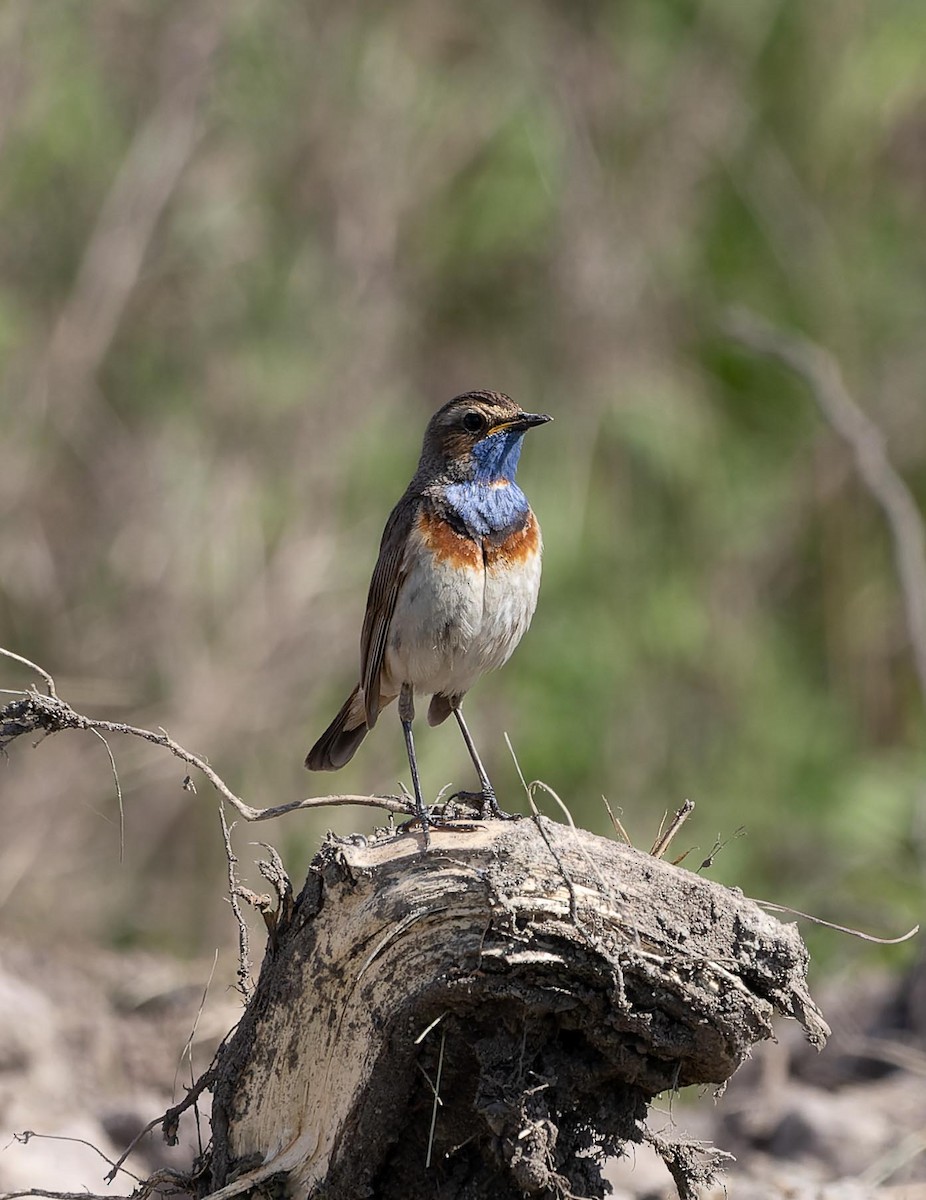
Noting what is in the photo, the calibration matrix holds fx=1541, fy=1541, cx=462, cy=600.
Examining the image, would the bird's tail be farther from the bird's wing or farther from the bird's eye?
the bird's eye

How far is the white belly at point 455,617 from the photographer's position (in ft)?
14.1

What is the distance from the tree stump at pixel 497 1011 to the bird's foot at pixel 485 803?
1.20 feet

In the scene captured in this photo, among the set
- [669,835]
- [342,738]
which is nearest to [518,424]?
[342,738]

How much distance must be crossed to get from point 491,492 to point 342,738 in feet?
2.92

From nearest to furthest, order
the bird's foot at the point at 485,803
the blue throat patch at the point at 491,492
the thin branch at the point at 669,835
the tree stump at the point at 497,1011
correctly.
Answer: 1. the tree stump at the point at 497,1011
2. the thin branch at the point at 669,835
3. the bird's foot at the point at 485,803
4. the blue throat patch at the point at 491,492

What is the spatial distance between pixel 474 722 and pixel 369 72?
3846mm

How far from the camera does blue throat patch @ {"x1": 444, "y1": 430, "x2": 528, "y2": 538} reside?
4.44 meters

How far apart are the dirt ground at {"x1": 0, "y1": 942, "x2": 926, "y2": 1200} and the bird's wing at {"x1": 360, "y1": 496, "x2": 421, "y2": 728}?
104 cm

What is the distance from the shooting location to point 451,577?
14.1ft

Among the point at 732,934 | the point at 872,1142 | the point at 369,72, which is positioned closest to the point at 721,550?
the point at 369,72

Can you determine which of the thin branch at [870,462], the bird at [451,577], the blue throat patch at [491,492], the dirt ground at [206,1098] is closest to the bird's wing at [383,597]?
the bird at [451,577]

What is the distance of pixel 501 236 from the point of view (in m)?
9.06

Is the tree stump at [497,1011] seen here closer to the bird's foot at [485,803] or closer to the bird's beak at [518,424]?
the bird's foot at [485,803]

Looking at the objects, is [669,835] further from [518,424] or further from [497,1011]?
[518,424]
